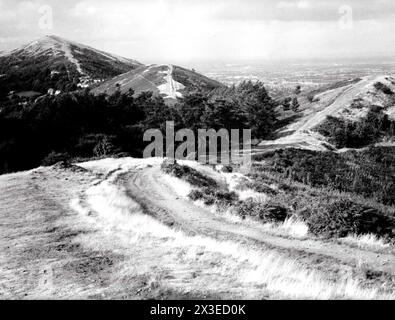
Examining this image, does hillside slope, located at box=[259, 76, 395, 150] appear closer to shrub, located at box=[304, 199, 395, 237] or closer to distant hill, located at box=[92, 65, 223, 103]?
shrub, located at box=[304, 199, 395, 237]

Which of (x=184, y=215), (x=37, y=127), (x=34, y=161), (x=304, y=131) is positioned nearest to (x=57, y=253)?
(x=184, y=215)

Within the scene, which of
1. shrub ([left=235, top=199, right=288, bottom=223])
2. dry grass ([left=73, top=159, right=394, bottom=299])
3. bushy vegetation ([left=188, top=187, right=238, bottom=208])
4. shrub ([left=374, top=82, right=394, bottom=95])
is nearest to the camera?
dry grass ([left=73, top=159, right=394, bottom=299])

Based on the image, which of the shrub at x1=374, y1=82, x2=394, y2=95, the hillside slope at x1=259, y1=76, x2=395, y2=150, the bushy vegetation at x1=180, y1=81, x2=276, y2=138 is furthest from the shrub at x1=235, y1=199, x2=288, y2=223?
the shrub at x1=374, y1=82, x2=394, y2=95

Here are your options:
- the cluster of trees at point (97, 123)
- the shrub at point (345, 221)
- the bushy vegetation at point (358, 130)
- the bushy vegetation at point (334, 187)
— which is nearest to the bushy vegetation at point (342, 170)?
the bushy vegetation at point (334, 187)

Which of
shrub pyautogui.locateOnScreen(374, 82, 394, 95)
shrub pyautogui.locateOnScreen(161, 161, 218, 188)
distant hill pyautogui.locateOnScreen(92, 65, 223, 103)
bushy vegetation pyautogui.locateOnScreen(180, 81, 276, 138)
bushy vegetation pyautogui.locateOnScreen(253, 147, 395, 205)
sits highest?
distant hill pyautogui.locateOnScreen(92, 65, 223, 103)

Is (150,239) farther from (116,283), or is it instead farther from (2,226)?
(2,226)
